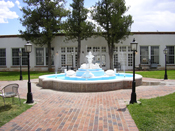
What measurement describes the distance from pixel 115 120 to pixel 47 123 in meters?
1.96

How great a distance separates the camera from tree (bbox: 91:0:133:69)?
70.2 feet

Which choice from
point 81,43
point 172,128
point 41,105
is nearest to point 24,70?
point 81,43

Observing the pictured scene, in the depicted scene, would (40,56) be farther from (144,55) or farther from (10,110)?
(10,110)

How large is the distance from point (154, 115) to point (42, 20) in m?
21.2

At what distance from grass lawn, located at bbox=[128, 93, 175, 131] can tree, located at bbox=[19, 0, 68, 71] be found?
19037 millimetres

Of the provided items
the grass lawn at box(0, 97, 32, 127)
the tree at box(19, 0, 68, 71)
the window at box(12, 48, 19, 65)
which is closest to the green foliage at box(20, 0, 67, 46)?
the tree at box(19, 0, 68, 71)

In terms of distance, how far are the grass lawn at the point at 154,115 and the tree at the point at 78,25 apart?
1698 cm

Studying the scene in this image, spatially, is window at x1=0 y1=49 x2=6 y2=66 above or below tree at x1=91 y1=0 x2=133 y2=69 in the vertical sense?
below

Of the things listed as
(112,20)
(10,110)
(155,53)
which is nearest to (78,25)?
(112,20)

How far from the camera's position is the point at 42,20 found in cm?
2269

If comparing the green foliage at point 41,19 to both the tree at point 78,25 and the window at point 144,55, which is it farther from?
the window at point 144,55

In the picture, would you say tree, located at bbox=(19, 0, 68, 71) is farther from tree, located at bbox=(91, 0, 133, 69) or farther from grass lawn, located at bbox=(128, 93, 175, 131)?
grass lawn, located at bbox=(128, 93, 175, 131)

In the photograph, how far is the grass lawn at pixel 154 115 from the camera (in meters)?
4.17

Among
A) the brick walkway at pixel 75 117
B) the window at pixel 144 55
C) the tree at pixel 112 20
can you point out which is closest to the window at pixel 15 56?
the tree at pixel 112 20
